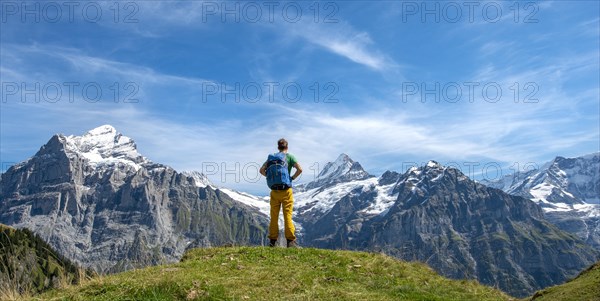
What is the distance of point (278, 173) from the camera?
22.4m

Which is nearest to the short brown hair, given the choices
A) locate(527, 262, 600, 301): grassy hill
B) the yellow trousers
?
the yellow trousers

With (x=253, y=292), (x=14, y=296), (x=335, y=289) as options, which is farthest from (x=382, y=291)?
(x=14, y=296)

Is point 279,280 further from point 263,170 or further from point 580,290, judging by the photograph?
point 580,290

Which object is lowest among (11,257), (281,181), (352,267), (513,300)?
(513,300)

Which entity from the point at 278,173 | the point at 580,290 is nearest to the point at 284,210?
the point at 278,173

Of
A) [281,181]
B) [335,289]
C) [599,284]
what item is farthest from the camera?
[281,181]

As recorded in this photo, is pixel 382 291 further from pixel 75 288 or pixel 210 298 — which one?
pixel 75 288

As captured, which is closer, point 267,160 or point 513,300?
point 513,300

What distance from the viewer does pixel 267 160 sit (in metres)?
23.0

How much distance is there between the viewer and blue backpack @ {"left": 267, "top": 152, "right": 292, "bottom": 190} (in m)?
22.4

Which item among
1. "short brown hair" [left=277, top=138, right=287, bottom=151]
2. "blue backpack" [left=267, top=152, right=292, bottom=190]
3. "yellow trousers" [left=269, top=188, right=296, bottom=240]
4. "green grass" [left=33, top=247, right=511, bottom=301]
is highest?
"short brown hair" [left=277, top=138, right=287, bottom=151]

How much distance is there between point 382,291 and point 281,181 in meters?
8.15

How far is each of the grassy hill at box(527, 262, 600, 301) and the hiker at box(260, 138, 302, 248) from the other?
35.1ft

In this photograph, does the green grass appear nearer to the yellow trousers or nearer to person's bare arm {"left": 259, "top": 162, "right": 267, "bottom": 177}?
the yellow trousers
